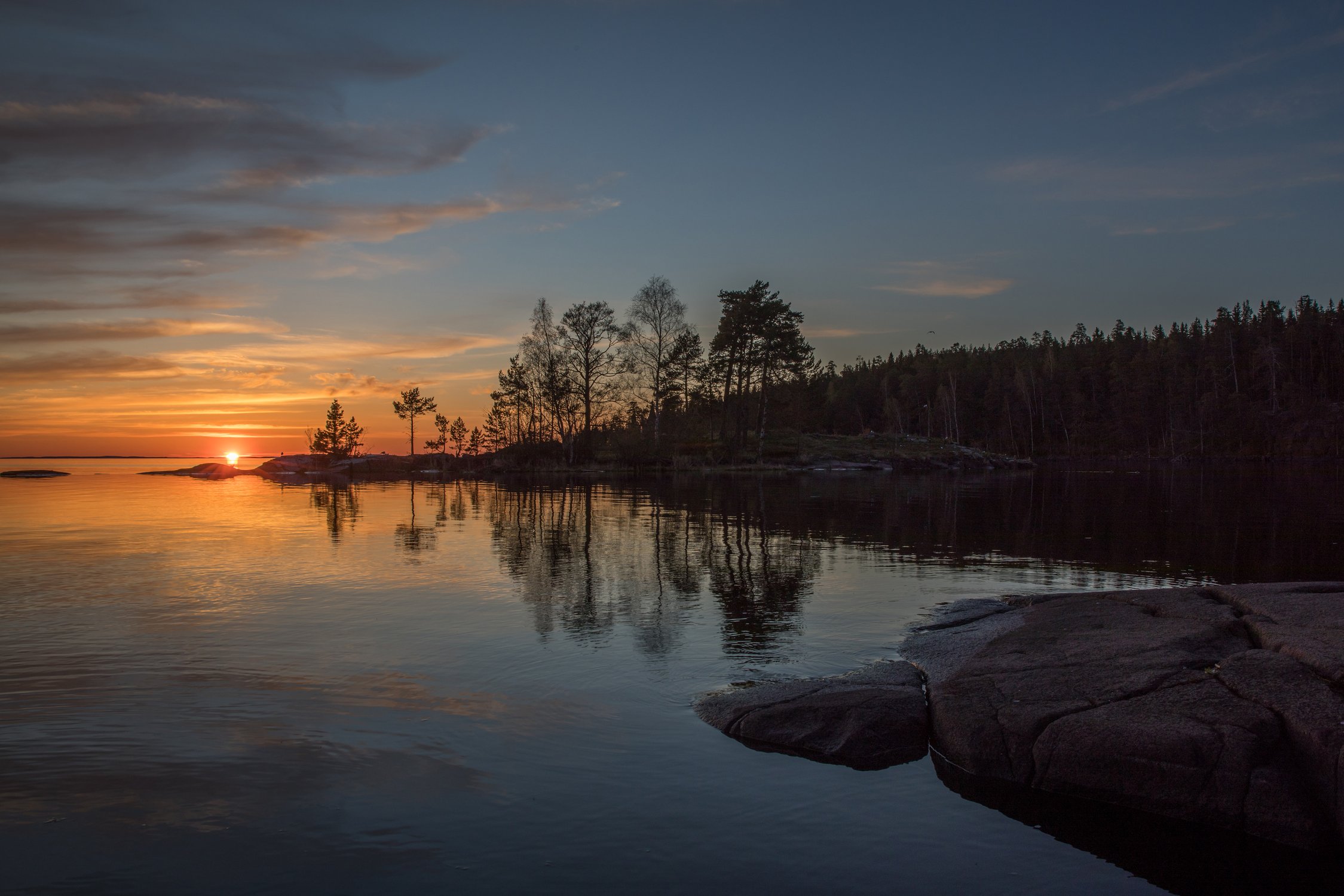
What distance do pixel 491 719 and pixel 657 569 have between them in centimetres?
904

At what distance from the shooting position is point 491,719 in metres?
7.67

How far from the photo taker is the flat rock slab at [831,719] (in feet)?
23.2

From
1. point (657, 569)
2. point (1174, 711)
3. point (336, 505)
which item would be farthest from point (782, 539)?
point (336, 505)

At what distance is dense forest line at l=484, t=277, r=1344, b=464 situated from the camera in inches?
2630

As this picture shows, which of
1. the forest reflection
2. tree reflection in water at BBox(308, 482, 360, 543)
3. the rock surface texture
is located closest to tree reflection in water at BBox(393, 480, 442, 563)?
the forest reflection

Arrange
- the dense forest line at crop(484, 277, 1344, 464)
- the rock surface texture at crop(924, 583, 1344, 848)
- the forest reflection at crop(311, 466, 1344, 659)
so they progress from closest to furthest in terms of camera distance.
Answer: the rock surface texture at crop(924, 583, 1344, 848) → the forest reflection at crop(311, 466, 1344, 659) → the dense forest line at crop(484, 277, 1344, 464)

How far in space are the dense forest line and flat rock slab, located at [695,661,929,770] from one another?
189 feet

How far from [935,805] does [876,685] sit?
203 centimetres

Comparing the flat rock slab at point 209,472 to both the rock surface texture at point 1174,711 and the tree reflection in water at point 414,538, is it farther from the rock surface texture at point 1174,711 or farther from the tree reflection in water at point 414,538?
the rock surface texture at point 1174,711

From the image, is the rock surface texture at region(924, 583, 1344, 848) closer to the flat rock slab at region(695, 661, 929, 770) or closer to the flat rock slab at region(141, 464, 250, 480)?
the flat rock slab at region(695, 661, 929, 770)

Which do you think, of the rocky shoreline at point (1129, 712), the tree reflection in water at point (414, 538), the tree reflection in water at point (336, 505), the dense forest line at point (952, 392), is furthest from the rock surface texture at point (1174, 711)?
the dense forest line at point (952, 392)

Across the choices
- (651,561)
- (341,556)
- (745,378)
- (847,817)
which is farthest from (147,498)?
(745,378)

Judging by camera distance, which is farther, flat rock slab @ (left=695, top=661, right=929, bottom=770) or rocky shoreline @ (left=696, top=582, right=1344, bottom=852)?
flat rock slab @ (left=695, top=661, right=929, bottom=770)

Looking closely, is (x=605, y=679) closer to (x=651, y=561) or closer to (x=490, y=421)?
(x=651, y=561)
